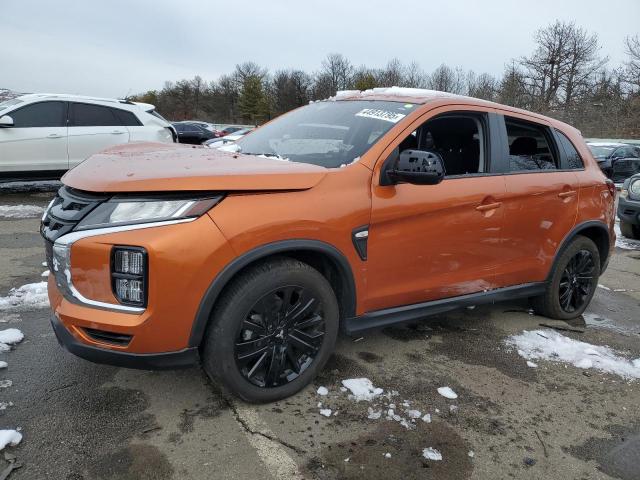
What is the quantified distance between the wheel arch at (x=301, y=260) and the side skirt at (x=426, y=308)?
10 centimetres

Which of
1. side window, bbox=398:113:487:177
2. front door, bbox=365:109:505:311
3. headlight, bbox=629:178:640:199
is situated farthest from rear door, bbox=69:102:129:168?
headlight, bbox=629:178:640:199

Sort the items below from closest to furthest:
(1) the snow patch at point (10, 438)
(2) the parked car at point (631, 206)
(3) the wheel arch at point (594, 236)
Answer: (1) the snow patch at point (10, 438) → (3) the wheel arch at point (594, 236) → (2) the parked car at point (631, 206)

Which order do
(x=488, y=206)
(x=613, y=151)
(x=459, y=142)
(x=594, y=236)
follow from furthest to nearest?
(x=613, y=151)
(x=594, y=236)
(x=459, y=142)
(x=488, y=206)

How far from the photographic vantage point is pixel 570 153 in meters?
4.29

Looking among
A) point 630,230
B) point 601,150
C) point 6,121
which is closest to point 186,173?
point 6,121

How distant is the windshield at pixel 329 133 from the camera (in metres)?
3.08

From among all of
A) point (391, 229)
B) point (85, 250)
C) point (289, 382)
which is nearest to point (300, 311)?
point (289, 382)

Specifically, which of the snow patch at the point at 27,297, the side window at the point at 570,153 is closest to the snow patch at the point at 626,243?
the side window at the point at 570,153

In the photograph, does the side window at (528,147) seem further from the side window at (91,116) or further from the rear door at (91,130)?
the side window at (91,116)

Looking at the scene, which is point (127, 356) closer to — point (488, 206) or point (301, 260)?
point (301, 260)

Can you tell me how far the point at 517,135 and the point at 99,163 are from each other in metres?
2.92

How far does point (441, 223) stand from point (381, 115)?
30.7 inches

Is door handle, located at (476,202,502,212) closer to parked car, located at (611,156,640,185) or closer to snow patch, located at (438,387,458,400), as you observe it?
snow patch, located at (438,387,458,400)

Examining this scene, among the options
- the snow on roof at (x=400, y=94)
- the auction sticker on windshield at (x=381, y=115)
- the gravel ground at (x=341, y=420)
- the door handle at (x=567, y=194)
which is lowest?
the gravel ground at (x=341, y=420)
